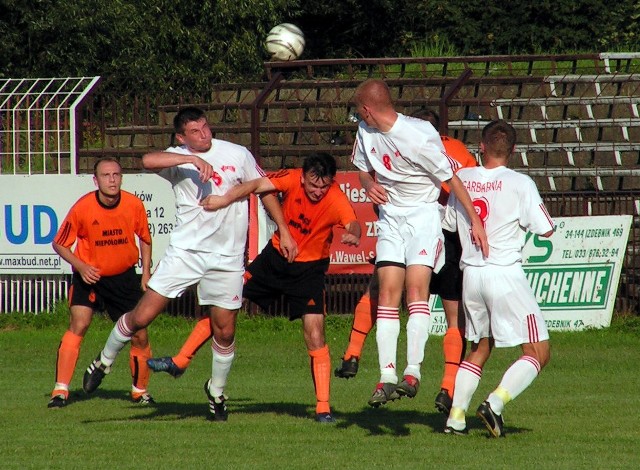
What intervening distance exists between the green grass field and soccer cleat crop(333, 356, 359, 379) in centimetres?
42

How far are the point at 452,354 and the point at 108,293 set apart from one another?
324 centimetres

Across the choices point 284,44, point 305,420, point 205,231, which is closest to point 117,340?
point 205,231

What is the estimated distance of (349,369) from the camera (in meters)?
9.48

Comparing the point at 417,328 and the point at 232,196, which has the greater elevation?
the point at 232,196

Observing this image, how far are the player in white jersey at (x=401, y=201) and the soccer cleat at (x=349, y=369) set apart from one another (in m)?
0.38

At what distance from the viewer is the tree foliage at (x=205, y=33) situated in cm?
3133

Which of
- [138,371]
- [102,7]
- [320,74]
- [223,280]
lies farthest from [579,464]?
[320,74]

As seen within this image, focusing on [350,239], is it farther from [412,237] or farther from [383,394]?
[383,394]

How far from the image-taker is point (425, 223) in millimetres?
9312

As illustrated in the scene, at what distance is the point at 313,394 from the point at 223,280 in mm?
2502

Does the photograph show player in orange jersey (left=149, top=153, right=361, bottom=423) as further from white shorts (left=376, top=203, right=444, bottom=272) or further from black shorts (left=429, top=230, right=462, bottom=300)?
black shorts (left=429, top=230, right=462, bottom=300)

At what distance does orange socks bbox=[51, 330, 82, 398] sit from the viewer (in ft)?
37.1

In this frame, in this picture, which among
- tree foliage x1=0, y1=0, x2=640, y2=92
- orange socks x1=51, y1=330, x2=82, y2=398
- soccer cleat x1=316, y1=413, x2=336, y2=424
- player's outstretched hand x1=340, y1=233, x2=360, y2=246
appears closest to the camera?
Result: player's outstretched hand x1=340, y1=233, x2=360, y2=246

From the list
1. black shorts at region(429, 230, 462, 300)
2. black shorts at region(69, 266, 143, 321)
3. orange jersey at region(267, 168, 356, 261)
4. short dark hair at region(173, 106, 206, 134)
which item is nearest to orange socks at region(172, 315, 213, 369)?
orange jersey at region(267, 168, 356, 261)
